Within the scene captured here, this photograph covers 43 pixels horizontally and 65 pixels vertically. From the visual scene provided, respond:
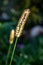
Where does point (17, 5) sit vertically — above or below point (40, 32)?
Result: above

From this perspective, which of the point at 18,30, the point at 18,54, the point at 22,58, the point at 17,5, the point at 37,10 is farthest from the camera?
the point at 17,5

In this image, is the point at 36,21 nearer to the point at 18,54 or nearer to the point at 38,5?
the point at 38,5

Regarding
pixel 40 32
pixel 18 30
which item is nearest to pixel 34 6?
pixel 40 32

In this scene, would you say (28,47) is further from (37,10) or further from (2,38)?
(37,10)

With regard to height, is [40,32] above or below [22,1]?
below

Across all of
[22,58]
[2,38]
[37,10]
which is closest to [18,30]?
[22,58]

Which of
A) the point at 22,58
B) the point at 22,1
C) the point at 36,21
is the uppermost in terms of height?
the point at 22,1

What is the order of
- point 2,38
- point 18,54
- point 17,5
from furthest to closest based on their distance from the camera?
1. point 17,5
2. point 2,38
3. point 18,54

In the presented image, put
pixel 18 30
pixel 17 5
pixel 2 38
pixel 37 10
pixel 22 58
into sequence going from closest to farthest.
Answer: pixel 18 30
pixel 22 58
pixel 2 38
pixel 37 10
pixel 17 5

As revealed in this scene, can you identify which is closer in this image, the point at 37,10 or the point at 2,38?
the point at 2,38
